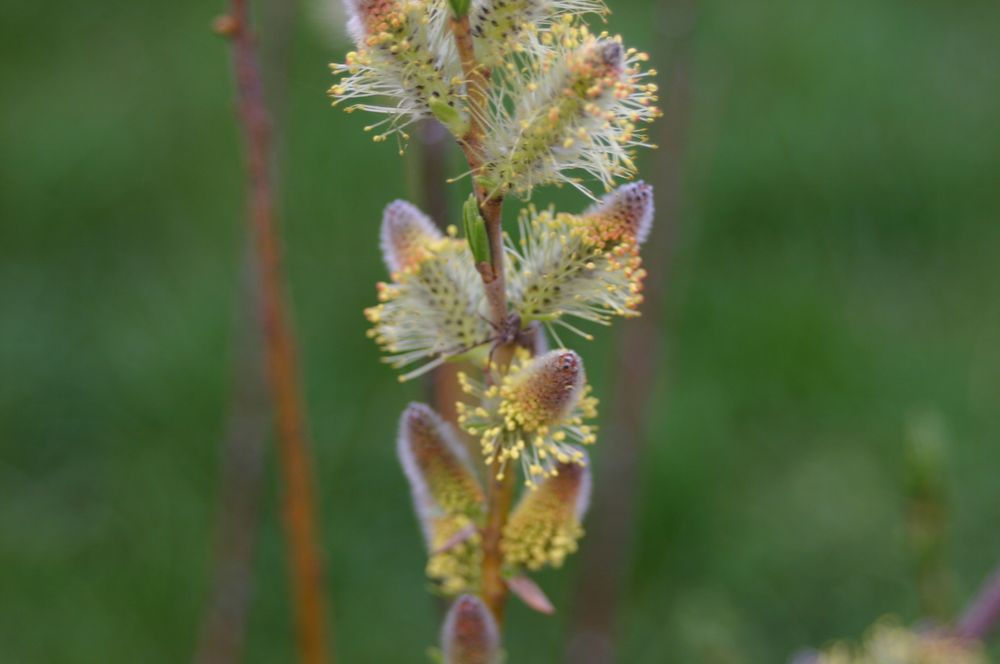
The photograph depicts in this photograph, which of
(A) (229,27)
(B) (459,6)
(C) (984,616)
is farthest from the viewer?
(C) (984,616)

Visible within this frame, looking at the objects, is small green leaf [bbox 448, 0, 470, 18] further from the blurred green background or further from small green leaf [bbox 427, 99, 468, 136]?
the blurred green background

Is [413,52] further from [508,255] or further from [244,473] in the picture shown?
[244,473]

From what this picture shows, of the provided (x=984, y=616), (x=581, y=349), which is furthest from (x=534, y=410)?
(x=581, y=349)

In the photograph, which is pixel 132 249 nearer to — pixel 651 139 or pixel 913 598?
pixel 651 139

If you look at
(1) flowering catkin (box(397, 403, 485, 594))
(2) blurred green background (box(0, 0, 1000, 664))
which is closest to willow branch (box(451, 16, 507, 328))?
Answer: (1) flowering catkin (box(397, 403, 485, 594))

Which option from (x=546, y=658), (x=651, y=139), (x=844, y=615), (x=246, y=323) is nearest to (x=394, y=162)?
(x=651, y=139)

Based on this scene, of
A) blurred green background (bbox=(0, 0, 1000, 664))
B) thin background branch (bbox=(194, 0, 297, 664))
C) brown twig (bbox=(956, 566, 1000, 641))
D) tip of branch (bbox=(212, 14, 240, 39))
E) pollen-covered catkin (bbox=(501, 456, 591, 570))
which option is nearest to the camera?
pollen-covered catkin (bbox=(501, 456, 591, 570))
